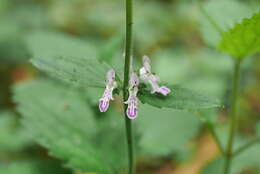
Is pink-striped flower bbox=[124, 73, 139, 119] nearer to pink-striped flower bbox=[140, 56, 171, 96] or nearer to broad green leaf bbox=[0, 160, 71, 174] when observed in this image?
pink-striped flower bbox=[140, 56, 171, 96]

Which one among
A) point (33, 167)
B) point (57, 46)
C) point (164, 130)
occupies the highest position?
A: point (57, 46)

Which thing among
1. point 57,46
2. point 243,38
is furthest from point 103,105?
point 57,46

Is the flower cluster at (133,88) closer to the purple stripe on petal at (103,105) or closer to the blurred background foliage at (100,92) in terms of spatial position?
the purple stripe on petal at (103,105)

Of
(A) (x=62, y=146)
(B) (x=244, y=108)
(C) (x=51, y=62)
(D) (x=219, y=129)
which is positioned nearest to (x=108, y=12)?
(B) (x=244, y=108)

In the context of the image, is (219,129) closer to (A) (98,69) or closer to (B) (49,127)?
(B) (49,127)

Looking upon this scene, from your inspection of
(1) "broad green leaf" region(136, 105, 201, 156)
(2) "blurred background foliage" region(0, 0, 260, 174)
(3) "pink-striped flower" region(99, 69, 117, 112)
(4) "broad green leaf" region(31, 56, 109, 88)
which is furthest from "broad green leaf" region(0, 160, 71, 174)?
(3) "pink-striped flower" region(99, 69, 117, 112)

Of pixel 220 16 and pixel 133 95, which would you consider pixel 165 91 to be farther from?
pixel 220 16

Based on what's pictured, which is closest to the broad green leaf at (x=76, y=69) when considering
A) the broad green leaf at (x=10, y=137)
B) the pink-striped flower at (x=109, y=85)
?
the pink-striped flower at (x=109, y=85)
